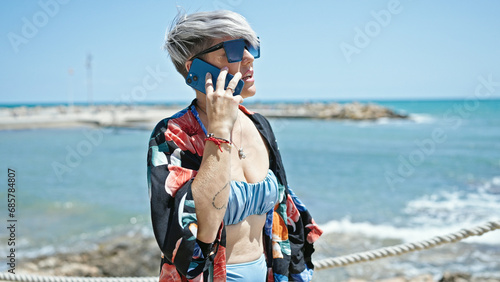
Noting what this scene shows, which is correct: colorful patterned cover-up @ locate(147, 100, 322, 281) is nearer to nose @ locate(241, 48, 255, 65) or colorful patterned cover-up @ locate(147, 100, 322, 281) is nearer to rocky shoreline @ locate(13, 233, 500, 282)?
nose @ locate(241, 48, 255, 65)

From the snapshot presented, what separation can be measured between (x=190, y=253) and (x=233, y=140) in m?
0.47

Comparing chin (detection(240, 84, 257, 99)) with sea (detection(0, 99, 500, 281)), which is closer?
chin (detection(240, 84, 257, 99))

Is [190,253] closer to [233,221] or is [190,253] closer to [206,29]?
[233,221]

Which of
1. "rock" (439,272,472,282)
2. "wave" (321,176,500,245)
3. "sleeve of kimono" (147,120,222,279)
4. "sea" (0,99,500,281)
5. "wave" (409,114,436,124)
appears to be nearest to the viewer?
"sleeve of kimono" (147,120,222,279)

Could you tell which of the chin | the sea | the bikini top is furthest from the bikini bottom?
the sea

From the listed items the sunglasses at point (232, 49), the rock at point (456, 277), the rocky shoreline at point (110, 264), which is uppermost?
the sunglasses at point (232, 49)

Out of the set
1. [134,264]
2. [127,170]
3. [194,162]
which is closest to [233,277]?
[194,162]

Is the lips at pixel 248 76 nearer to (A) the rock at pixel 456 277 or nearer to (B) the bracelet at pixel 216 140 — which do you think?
(B) the bracelet at pixel 216 140

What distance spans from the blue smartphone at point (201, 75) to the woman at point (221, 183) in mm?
22

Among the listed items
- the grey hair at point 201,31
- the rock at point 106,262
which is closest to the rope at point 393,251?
the grey hair at point 201,31

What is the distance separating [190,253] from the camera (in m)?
1.23

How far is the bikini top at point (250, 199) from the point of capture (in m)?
1.40

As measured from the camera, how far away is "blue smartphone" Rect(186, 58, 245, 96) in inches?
55.7

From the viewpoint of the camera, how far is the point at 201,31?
4.58 ft
